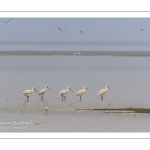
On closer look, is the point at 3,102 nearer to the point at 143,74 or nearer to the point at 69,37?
the point at 69,37

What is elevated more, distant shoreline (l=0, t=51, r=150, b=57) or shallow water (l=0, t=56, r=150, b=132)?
distant shoreline (l=0, t=51, r=150, b=57)

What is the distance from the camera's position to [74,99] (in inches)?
506

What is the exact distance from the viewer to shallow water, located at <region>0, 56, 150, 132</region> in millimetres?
9820

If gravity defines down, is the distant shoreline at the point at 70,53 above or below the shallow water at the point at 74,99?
above

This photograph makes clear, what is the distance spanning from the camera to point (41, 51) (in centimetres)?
2967

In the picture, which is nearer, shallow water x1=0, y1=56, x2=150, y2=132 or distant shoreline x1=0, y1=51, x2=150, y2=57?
shallow water x1=0, y1=56, x2=150, y2=132

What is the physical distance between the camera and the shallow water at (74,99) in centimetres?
982

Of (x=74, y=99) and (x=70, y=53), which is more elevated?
(x=70, y=53)

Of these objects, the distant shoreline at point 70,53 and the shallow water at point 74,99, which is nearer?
the shallow water at point 74,99

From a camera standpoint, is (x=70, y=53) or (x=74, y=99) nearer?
(x=74, y=99)
